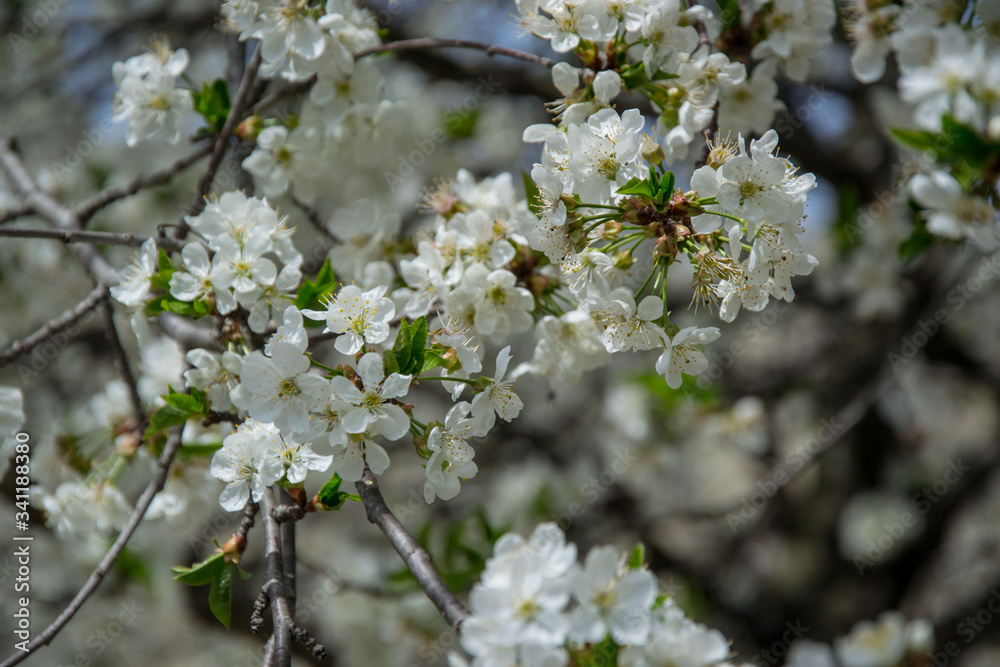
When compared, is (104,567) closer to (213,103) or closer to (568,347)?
(568,347)

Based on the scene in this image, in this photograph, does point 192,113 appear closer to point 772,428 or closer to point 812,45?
point 812,45

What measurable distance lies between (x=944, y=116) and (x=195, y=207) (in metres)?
1.84

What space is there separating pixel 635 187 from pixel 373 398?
65 centimetres

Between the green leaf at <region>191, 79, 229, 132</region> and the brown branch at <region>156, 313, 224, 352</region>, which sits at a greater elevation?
the green leaf at <region>191, 79, 229, 132</region>

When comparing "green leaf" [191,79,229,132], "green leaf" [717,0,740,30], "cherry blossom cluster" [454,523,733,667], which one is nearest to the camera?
"cherry blossom cluster" [454,523,733,667]

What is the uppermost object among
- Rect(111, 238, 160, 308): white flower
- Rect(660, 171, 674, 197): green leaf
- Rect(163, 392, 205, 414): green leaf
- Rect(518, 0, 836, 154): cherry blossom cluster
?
Rect(518, 0, 836, 154): cherry blossom cluster

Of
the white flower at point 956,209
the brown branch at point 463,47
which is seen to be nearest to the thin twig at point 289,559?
the brown branch at point 463,47

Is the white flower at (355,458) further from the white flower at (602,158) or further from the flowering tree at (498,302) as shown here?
the white flower at (602,158)

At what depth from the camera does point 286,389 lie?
1.35 m

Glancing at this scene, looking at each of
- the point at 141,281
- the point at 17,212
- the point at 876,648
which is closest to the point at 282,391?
the point at 141,281

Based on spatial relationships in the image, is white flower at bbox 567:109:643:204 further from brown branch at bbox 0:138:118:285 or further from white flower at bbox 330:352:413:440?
brown branch at bbox 0:138:118:285

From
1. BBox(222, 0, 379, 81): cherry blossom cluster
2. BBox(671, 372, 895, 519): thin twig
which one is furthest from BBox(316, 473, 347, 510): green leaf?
BBox(671, 372, 895, 519): thin twig

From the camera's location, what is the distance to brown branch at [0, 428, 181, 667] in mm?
1446

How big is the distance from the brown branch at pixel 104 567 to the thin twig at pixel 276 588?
0.34 metres
